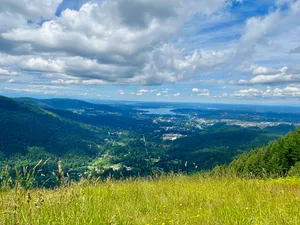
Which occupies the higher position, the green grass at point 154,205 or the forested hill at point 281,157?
the green grass at point 154,205

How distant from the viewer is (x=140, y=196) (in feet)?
21.3

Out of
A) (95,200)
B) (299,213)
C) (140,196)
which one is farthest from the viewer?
(140,196)

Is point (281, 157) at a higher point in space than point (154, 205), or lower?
lower

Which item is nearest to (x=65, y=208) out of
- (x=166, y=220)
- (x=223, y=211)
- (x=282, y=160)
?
(x=166, y=220)

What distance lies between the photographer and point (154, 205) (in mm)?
5668

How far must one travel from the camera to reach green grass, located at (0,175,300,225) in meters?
3.60

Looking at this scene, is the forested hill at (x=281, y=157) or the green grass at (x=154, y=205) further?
the forested hill at (x=281, y=157)

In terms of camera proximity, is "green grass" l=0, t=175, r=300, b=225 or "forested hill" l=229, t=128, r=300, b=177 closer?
"green grass" l=0, t=175, r=300, b=225

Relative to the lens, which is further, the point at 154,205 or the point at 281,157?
the point at 281,157

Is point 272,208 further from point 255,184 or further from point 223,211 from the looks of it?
point 255,184

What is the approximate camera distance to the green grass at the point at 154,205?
3596mm

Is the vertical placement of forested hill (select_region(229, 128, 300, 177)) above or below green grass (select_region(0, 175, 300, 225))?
below

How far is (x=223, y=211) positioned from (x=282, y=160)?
52.6m

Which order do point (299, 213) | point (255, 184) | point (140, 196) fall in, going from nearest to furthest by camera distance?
point (299, 213) < point (140, 196) < point (255, 184)
